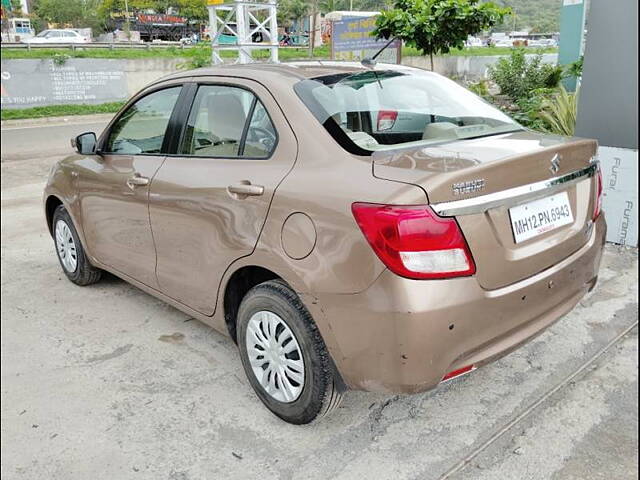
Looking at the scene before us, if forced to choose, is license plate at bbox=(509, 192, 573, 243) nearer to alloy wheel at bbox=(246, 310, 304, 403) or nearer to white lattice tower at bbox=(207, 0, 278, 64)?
alloy wheel at bbox=(246, 310, 304, 403)

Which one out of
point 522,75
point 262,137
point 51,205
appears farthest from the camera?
point 522,75

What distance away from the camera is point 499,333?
87.2 inches

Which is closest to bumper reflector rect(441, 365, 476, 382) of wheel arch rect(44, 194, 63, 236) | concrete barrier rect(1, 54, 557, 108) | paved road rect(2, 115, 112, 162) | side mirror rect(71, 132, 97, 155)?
side mirror rect(71, 132, 97, 155)

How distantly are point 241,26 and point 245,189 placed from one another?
381 inches

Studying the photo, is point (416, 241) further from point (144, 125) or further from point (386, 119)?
point (144, 125)

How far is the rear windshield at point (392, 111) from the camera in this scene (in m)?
2.55

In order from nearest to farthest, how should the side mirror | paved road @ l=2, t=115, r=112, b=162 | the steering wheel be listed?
the steering wheel → the side mirror → paved road @ l=2, t=115, r=112, b=162

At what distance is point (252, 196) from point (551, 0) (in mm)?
8360

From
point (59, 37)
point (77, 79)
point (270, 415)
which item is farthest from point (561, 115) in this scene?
point (77, 79)

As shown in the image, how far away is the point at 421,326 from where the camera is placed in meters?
2.00

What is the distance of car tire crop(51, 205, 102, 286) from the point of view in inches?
166

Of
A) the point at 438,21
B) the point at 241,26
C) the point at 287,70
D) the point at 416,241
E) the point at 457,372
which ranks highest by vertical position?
the point at 241,26

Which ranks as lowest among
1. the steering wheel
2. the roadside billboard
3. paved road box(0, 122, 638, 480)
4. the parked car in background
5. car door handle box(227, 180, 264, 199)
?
paved road box(0, 122, 638, 480)

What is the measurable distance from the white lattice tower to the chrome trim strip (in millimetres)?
9443
